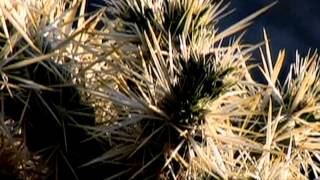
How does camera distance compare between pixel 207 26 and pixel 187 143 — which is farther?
pixel 207 26

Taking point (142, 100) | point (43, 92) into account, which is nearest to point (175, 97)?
point (142, 100)

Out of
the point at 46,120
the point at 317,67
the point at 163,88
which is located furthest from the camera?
the point at 317,67

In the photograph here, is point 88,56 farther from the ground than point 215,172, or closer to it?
farther from the ground

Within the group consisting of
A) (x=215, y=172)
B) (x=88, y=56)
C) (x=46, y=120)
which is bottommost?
(x=215, y=172)

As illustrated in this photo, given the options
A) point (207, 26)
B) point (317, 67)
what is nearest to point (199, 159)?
point (207, 26)

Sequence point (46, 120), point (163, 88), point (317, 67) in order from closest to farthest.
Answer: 1. point (163, 88)
2. point (46, 120)
3. point (317, 67)

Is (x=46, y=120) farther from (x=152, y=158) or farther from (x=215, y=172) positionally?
(x=215, y=172)

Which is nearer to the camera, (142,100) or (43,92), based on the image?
(142,100)

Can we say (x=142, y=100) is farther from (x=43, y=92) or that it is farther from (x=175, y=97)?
(x=43, y=92)
